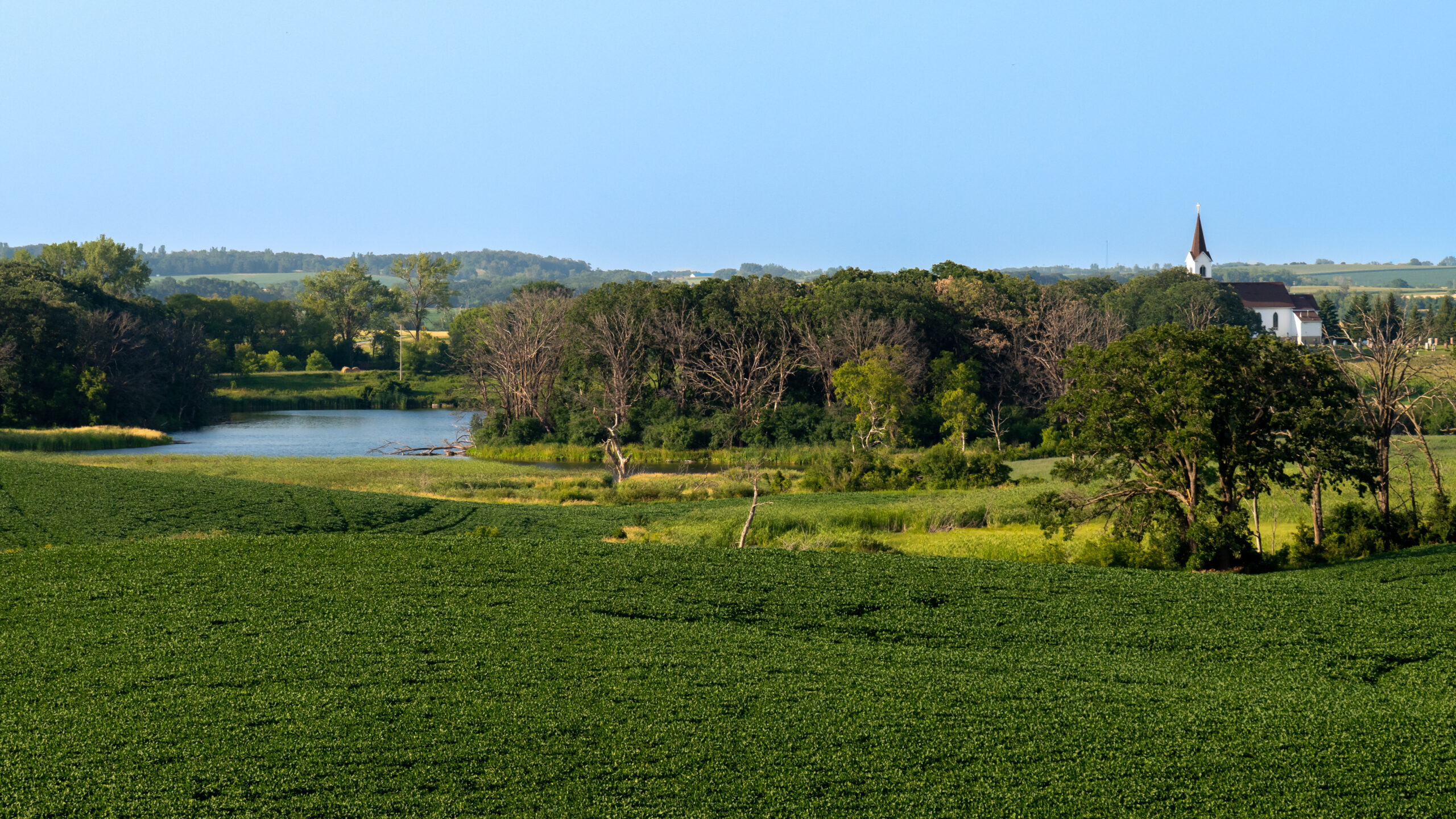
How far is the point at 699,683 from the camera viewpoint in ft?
47.1

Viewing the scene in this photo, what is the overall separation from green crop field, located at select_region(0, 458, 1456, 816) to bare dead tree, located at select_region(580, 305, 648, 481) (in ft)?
136

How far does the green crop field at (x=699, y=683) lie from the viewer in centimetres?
1122

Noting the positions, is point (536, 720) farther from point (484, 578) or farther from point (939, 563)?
point (939, 563)

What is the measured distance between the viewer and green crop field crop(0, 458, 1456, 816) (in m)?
11.2

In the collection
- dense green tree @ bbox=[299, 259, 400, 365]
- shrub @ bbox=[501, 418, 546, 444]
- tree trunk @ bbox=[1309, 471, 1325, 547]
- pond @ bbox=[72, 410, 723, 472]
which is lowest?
pond @ bbox=[72, 410, 723, 472]

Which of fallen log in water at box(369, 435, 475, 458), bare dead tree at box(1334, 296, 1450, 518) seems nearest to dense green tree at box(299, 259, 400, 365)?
fallen log in water at box(369, 435, 475, 458)

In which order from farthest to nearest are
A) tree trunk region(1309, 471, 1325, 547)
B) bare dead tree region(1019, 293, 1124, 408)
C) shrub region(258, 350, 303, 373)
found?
shrub region(258, 350, 303, 373)
bare dead tree region(1019, 293, 1124, 408)
tree trunk region(1309, 471, 1325, 547)

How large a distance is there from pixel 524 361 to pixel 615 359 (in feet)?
23.3

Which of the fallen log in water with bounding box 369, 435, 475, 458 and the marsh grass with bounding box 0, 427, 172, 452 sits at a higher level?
the marsh grass with bounding box 0, 427, 172, 452

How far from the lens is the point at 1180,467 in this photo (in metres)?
24.1

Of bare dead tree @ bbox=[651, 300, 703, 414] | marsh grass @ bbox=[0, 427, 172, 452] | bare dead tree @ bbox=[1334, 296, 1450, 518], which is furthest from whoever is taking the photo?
bare dead tree @ bbox=[651, 300, 703, 414]

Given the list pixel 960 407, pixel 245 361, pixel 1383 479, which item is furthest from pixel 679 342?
pixel 245 361

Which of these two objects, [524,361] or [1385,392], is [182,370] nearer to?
[524,361]

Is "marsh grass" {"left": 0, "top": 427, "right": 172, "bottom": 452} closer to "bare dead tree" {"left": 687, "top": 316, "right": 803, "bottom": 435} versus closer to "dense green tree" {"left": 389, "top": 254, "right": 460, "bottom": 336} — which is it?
"bare dead tree" {"left": 687, "top": 316, "right": 803, "bottom": 435}
